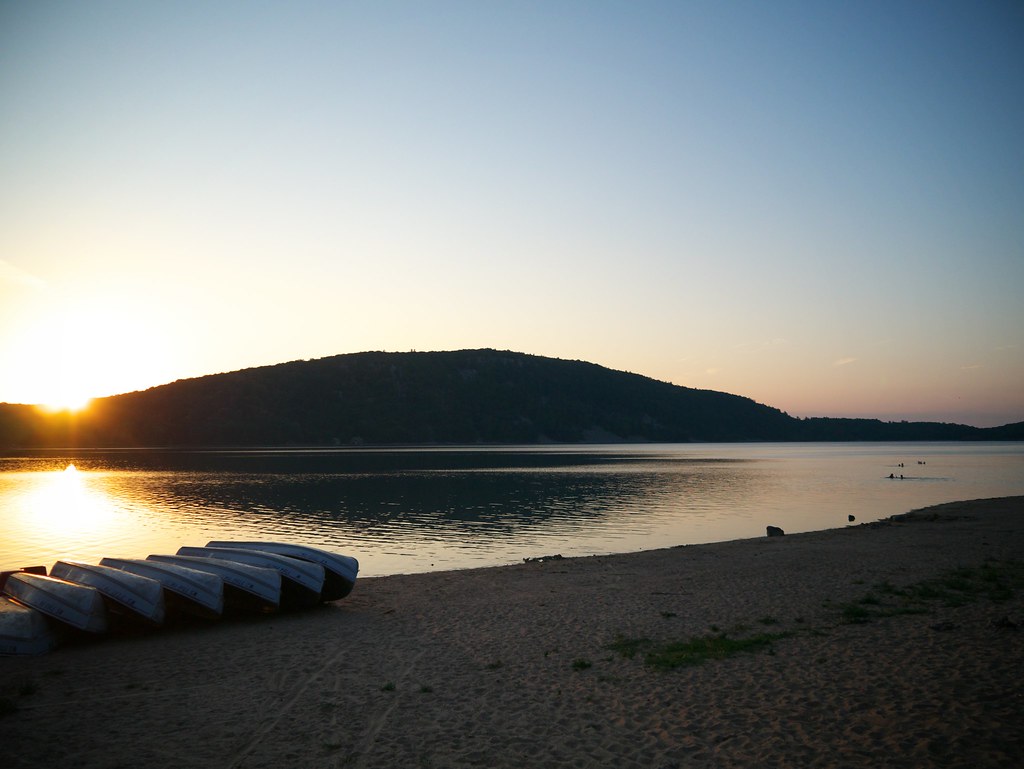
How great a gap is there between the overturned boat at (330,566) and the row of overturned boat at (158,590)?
1.0 inches

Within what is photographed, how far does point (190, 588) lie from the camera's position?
14.9 meters

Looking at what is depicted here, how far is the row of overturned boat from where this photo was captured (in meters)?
13.5

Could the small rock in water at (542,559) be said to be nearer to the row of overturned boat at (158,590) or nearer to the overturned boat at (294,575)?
the row of overturned boat at (158,590)

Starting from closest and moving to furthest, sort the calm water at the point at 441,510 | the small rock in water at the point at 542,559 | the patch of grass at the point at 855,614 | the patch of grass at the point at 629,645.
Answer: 1. the patch of grass at the point at 629,645
2. the patch of grass at the point at 855,614
3. the small rock in water at the point at 542,559
4. the calm water at the point at 441,510

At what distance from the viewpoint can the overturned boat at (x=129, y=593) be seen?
46.2 feet

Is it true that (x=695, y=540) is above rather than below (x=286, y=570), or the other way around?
below

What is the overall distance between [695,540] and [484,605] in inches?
721

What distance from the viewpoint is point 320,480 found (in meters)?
69.4

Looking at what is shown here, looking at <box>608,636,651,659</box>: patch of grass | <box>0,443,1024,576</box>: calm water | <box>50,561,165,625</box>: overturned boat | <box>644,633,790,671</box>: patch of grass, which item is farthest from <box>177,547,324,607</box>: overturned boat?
<box>644,633,790,671</box>: patch of grass

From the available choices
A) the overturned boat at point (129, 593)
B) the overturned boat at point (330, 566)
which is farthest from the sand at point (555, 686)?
the overturned boat at point (129, 593)

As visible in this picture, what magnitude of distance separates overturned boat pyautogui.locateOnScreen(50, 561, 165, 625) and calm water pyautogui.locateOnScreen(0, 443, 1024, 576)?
405 inches

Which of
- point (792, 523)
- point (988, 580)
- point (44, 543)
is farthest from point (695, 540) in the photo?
point (44, 543)

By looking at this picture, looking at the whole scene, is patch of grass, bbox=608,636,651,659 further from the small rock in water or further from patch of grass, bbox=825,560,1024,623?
the small rock in water

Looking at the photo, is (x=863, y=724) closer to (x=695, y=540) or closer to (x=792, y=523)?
(x=695, y=540)
